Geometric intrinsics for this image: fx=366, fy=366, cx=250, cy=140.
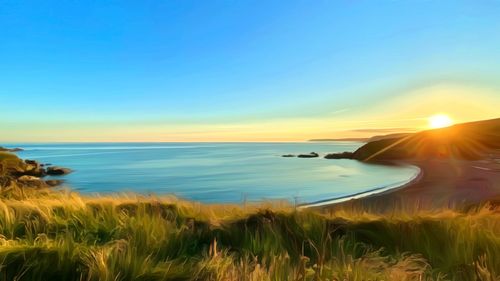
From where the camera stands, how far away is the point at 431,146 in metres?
58.8

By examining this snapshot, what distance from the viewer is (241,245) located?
16.5 feet

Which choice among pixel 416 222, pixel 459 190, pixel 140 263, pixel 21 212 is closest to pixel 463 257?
pixel 416 222

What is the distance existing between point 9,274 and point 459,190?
22.8 metres

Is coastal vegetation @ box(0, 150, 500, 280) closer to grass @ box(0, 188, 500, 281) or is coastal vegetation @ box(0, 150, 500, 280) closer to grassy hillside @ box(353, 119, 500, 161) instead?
grass @ box(0, 188, 500, 281)

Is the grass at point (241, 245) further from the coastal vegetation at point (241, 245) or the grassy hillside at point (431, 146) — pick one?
the grassy hillside at point (431, 146)

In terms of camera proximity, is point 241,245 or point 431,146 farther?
point 431,146

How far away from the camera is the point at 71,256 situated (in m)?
3.98

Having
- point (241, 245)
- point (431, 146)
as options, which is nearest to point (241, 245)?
point (241, 245)

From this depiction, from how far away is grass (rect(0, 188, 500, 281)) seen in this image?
359 cm

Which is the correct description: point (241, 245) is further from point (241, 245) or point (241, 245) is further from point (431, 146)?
point (431, 146)

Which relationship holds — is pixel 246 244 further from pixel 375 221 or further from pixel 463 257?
pixel 463 257

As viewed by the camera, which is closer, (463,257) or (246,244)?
(463,257)

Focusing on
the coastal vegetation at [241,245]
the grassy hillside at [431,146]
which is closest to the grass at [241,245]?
the coastal vegetation at [241,245]

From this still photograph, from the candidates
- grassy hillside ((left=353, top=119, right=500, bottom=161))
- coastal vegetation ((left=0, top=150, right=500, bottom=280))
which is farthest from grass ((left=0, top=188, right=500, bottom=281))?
grassy hillside ((left=353, top=119, right=500, bottom=161))
